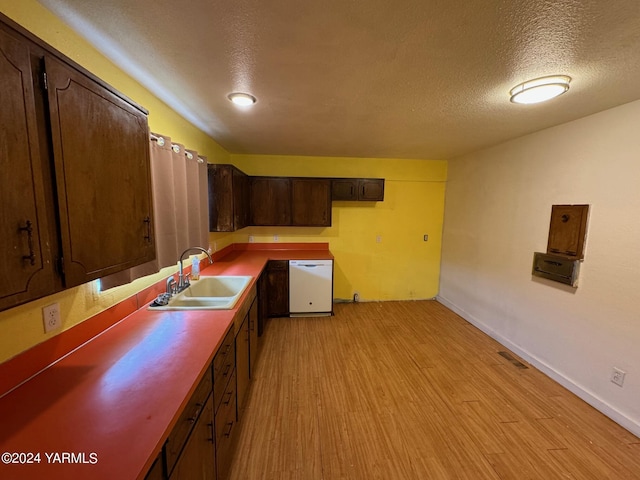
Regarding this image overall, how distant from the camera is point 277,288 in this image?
371 centimetres

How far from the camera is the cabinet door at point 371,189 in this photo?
4035 millimetres

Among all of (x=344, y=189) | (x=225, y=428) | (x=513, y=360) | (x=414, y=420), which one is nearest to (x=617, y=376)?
(x=513, y=360)

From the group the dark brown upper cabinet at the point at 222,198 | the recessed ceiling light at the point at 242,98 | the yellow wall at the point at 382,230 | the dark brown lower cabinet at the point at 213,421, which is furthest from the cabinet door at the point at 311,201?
the dark brown lower cabinet at the point at 213,421

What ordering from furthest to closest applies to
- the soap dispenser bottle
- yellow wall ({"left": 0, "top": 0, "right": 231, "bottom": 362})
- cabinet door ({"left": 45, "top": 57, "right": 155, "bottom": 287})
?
1. the soap dispenser bottle
2. yellow wall ({"left": 0, "top": 0, "right": 231, "bottom": 362})
3. cabinet door ({"left": 45, "top": 57, "right": 155, "bottom": 287})

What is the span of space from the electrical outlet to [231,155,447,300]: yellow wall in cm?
296

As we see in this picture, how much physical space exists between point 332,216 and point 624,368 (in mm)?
3411

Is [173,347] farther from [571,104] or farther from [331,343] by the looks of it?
[571,104]

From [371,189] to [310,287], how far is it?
179cm

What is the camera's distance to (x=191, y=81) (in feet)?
5.63

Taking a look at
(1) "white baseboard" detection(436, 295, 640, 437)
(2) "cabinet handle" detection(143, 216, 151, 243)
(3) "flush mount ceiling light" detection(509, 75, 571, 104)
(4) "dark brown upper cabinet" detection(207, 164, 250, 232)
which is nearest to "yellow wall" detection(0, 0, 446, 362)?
(4) "dark brown upper cabinet" detection(207, 164, 250, 232)

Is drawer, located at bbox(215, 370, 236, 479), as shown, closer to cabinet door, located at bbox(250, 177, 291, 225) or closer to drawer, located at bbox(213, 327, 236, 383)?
drawer, located at bbox(213, 327, 236, 383)

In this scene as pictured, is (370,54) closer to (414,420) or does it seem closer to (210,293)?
(210,293)

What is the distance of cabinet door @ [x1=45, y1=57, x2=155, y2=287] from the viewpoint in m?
0.88

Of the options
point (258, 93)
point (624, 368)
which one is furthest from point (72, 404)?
point (624, 368)
